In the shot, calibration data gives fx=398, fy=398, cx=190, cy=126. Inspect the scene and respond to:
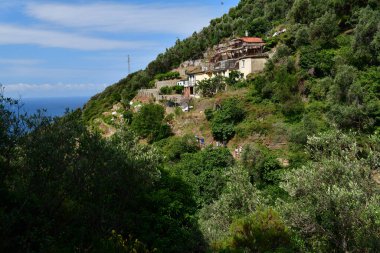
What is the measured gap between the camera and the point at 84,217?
14.2 meters

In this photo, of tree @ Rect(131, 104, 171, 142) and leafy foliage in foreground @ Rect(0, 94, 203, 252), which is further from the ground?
leafy foliage in foreground @ Rect(0, 94, 203, 252)

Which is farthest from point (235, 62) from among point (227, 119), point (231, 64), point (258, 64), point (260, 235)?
point (260, 235)

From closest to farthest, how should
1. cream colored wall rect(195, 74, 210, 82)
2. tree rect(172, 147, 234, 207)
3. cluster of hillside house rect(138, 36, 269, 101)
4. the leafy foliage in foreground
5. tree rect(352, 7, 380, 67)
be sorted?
1. the leafy foliage in foreground
2. tree rect(172, 147, 234, 207)
3. tree rect(352, 7, 380, 67)
4. cluster of hillside house rect(138, 36, 269, 101)
5. cream colored wall rect(195, 74, 210, 82)

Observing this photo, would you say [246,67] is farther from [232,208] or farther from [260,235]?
[260,235]

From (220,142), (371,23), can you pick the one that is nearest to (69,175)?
(220,142)

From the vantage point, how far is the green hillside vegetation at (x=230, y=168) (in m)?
13.0

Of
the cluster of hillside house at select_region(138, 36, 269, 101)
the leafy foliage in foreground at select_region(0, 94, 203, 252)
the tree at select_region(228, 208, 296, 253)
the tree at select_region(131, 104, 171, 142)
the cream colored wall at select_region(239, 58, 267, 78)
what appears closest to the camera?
the leafy foliage in foreground at select_region(0, 94, 203, 252)

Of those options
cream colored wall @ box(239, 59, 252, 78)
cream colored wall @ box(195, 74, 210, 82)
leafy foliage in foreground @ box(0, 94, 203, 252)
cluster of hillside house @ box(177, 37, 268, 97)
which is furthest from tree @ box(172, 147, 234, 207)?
cream colored wall @ box(195, 74, 210, 82)

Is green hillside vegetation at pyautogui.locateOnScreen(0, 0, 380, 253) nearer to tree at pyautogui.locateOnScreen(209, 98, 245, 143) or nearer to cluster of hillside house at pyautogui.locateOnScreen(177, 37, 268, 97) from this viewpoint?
tree at pyautogui.locateOnScreen(209, 98, 245, 143)

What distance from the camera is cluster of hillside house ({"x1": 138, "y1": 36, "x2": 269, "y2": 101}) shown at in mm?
58594

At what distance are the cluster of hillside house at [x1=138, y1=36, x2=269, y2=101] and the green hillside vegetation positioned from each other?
396cm

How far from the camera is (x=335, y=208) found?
56.2 ft

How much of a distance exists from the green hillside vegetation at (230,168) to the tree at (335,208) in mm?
60

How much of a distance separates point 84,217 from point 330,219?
10162 millimetres
